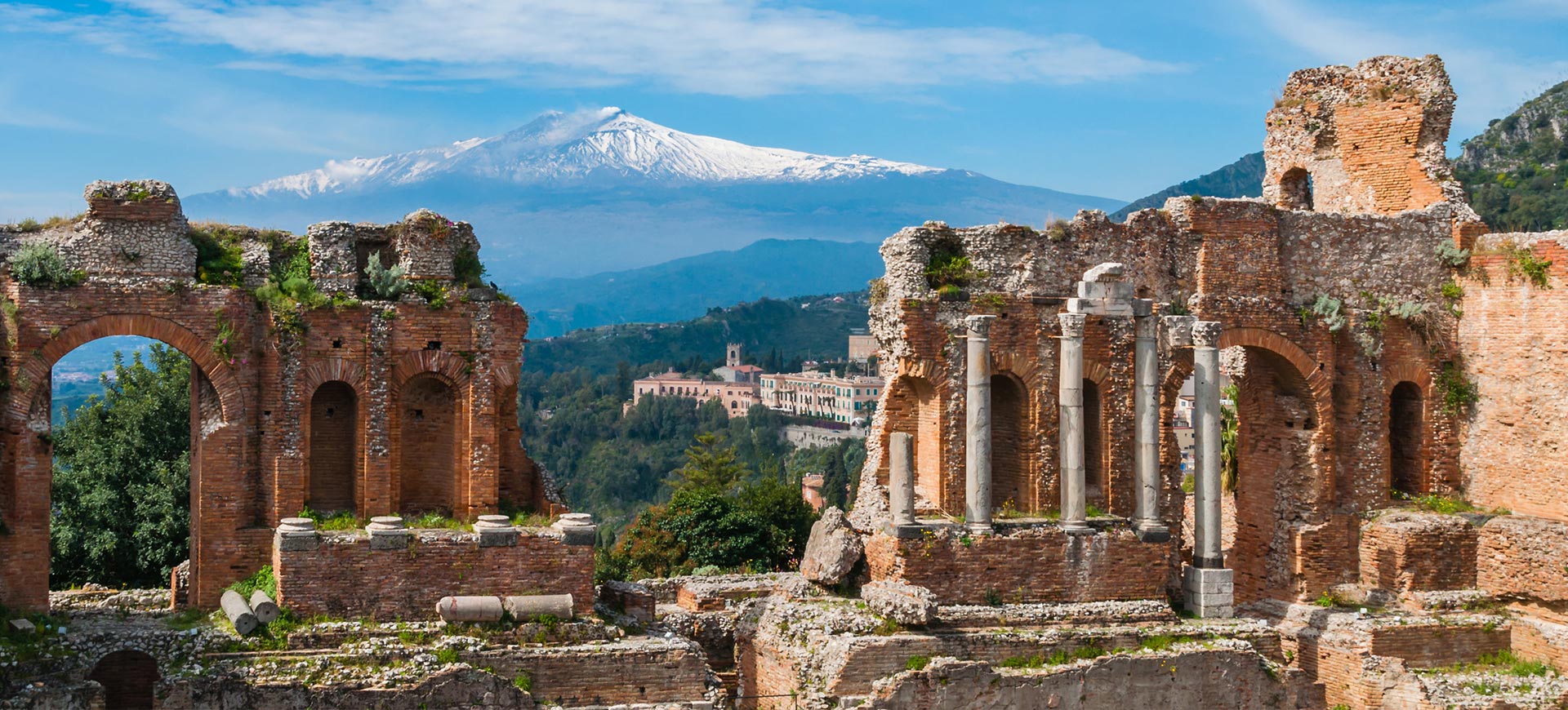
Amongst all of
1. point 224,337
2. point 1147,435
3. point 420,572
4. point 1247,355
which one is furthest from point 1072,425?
point 224,337

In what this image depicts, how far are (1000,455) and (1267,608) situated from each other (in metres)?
5.55

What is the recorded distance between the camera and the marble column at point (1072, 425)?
91.5 ft

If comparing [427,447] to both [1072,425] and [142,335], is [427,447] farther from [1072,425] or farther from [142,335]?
[1072,425]

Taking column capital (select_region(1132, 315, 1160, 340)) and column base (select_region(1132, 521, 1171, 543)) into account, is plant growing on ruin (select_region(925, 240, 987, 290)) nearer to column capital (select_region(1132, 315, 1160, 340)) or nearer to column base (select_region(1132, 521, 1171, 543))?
column capital (select_region(1132, 315, 1160, 340))

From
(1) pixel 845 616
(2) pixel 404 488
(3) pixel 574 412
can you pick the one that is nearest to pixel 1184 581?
(1) pixel 845 616

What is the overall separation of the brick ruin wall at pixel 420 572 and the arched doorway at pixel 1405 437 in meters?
16.3

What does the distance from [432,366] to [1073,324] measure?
1057 centimetres

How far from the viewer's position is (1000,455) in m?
30.0

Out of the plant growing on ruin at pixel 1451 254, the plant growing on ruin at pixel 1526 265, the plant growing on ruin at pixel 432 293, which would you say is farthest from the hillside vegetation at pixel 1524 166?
the plant growing on ruin at pixel 432 293

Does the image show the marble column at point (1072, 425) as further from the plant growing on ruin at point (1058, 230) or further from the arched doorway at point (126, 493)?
the arched doorway at point (126, 493)

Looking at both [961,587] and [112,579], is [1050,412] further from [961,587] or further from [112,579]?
[112,579]

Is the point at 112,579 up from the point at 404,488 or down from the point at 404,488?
down

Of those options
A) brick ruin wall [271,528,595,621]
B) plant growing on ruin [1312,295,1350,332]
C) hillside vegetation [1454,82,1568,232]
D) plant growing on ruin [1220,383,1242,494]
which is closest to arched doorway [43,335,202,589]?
brick ruin wall [271,528,595,621]

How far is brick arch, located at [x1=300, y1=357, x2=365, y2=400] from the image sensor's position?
25828mm
